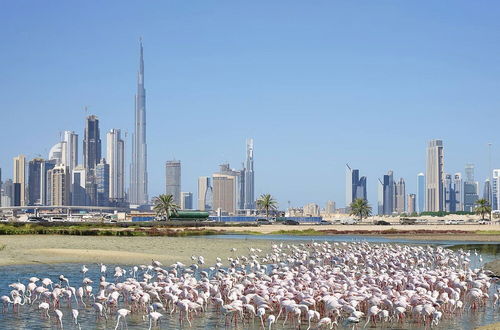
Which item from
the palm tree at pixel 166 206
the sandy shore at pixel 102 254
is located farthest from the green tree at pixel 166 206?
the sandy shore at pixel 102 254

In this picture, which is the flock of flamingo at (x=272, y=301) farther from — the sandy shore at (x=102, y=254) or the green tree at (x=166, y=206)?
Answer: the green tree at (x=166, y=206)

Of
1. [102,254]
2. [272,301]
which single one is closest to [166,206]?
[102,254]

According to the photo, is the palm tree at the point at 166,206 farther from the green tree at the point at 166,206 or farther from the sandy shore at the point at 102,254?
the sandy shore at the point at 102,254

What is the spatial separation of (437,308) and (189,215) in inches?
5033

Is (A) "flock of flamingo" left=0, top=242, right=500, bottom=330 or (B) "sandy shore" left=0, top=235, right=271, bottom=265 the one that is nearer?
(A) "flock of flamingo" left=0, top=242, right=500, bottom=330

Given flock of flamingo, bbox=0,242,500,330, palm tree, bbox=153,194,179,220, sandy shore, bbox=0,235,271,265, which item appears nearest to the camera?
flock of flamingo, bbox=0,242,500,330

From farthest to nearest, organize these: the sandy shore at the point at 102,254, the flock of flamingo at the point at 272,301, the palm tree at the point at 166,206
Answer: the palm tree at the point at 166,206, the sandy shore at the point at 102,254, the flock of flamingo at the point at 272,301

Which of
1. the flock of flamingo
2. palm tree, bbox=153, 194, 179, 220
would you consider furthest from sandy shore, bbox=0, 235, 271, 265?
palm tree, bbox=153, 194, 179, 220

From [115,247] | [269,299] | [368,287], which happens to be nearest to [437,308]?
[368,287]

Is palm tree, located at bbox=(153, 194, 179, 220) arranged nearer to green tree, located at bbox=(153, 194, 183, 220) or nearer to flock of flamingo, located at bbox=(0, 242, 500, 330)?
green tree, located at bbox=(153, 194, 183, 220)

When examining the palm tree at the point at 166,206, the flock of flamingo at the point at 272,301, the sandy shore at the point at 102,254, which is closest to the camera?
the flock of flamingo at the point at 272,301

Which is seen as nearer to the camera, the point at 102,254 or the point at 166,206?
the point at 102,254

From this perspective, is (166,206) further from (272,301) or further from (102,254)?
(272,301)

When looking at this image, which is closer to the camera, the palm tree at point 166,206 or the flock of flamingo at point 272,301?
the flock of flamingo at point 272,301
